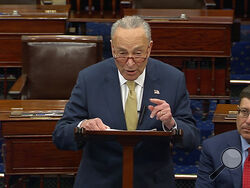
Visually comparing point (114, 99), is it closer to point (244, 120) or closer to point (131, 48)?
point (131, 48)

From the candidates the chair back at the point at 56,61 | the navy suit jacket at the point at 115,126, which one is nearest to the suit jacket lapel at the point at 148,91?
the navy suit jacket at the point at 115,126

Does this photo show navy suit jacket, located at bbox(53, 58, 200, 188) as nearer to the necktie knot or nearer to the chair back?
the necktie knot

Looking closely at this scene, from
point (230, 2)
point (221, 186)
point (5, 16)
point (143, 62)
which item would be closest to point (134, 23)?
point (143, 62)

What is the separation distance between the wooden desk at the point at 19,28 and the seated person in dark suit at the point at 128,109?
50.5 inches

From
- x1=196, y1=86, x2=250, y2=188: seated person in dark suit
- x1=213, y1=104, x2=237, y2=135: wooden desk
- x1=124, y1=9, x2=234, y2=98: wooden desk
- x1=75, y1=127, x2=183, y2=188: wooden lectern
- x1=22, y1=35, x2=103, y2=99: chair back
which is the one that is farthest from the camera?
x1=124, y1=9, x2=234, y2=98: wooden desk

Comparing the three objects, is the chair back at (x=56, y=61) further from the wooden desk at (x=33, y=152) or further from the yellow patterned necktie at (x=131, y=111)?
the yellow patterned necktie at (x=131, y=111)

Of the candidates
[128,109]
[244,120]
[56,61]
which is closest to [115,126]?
[128,109]

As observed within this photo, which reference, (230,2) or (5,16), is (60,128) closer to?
(5,16)

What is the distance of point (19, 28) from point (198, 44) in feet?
2.34

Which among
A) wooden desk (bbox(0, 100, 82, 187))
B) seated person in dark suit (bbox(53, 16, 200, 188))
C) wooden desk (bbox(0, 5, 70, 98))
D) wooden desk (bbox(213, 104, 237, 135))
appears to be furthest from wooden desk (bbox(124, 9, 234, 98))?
seated person in dark suit (bbox(53, 16, 200, 188))

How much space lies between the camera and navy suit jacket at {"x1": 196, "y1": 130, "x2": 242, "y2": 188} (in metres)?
1.41

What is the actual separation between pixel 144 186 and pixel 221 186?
0.16 m

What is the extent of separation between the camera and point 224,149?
144 centimetres

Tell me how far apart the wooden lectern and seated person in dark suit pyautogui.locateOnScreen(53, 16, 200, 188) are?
0.12 m
